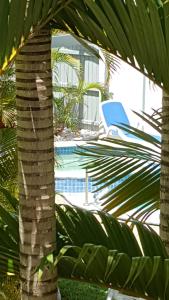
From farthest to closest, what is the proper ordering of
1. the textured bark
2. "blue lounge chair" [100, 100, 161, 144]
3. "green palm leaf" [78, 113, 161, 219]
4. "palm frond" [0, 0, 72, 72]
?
"blue lounge chair" [100, 100, 161, 144] < "green palm leaf" [78, 113, 161, 219] < the textured bark < "palm frond" [0, 0, 72, 72]

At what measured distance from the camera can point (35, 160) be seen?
1.52 m

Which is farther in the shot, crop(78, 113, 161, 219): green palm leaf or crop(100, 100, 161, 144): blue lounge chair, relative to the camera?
crop(100, 100, 161, 144): blue lounge chair

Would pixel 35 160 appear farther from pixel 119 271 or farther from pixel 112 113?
pixel 112 113

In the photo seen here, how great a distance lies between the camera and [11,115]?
442 cm

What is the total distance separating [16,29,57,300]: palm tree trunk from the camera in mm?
1487

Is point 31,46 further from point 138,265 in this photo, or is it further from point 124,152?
point 124,152

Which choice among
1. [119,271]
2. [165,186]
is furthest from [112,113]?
[119,271]

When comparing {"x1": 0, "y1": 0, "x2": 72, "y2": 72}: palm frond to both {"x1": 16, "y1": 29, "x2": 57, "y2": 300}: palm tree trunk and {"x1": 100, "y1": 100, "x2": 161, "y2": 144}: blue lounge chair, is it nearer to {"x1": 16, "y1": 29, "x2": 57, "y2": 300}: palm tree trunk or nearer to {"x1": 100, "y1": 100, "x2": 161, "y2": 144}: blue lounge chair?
{"x1": 16, "y1": 29, "x2": 57, "y2": 300}: palm tree trunk

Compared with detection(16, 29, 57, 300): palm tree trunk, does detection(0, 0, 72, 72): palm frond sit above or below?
above

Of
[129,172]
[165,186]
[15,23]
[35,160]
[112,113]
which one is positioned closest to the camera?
[15,23]

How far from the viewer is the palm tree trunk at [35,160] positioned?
1487 mm

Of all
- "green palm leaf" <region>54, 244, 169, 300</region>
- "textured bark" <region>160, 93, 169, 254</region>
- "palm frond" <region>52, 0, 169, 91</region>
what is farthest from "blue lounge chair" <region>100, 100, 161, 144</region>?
"palm frond" <region>52, 0, 169, 91</region>

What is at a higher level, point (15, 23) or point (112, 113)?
point (15, 23)

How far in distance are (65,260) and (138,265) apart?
273mm
